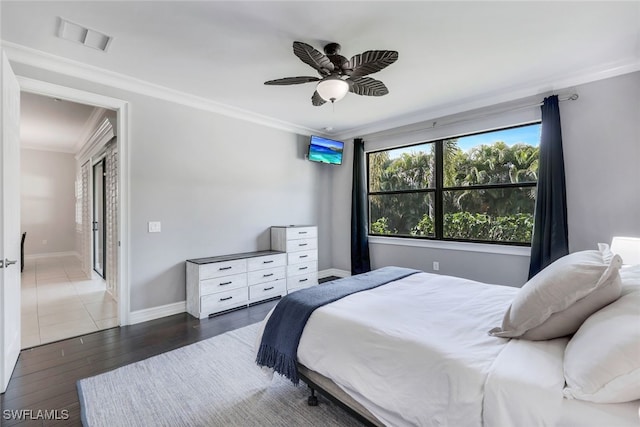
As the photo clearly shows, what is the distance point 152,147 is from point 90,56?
97 cm

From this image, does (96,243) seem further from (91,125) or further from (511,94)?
(511,94)

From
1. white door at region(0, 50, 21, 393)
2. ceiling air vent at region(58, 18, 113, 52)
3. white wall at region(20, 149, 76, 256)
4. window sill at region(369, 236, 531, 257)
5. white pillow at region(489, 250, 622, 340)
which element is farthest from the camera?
white wall at region(20, 149, 76, 256)

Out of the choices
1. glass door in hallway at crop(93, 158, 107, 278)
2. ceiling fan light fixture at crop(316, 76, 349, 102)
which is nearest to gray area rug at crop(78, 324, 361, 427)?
ceiling fan light fixture at crop(316, 76, 349, 102)

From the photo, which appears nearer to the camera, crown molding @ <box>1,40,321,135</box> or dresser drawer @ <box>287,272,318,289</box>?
crown molding @ <box>1,40,321,135</box>

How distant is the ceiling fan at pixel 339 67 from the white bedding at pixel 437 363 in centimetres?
167

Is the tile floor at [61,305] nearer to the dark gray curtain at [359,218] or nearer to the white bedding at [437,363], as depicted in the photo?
the white bedding at [437,363]

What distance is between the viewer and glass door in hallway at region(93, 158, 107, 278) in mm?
5141

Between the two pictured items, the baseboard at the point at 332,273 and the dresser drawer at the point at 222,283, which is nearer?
the dresser drawer at the point at 222,283

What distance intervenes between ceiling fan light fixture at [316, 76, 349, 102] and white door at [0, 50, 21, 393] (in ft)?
7.21

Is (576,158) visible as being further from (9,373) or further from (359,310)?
(9,373)

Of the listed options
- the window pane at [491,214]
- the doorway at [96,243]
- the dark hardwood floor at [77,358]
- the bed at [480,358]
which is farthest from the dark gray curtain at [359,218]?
the doorway at [96,243]

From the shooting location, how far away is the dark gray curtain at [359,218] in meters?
4.89

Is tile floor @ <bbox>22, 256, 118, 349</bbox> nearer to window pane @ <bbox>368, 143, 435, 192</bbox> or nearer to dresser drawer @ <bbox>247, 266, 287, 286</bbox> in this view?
dresser drawer @ <bbox>247, 266, 287, 286</bbox>

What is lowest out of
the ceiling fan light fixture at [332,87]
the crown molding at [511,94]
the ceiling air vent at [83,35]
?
the ceiling fan light fixture at [332,87]
